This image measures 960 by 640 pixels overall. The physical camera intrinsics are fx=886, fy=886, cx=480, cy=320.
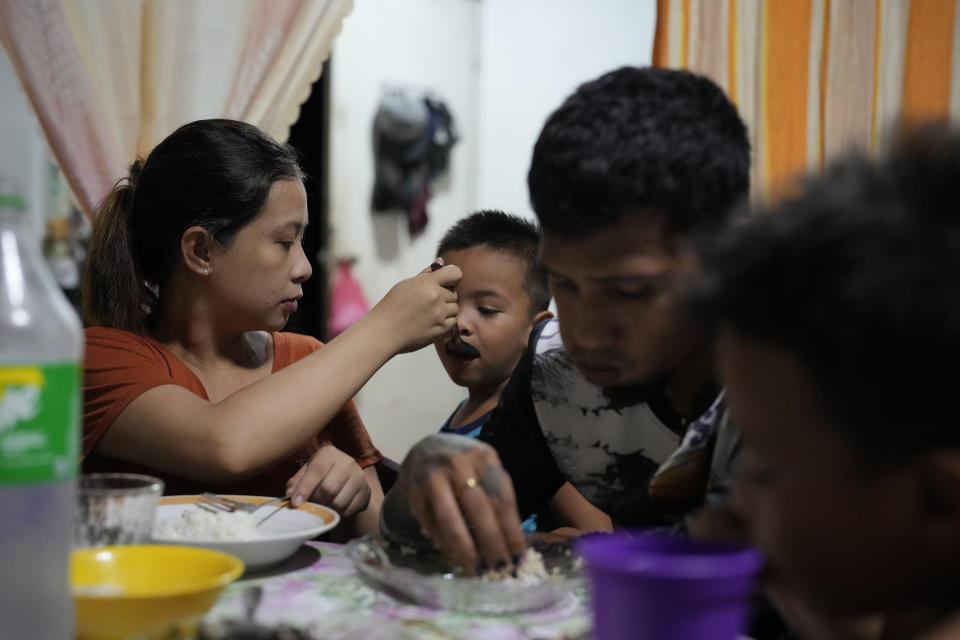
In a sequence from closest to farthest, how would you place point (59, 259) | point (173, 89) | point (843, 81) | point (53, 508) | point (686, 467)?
point (53, 508), point (686, 467), point (173, 89), point (843, 81), point (59, 259)

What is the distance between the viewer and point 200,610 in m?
0.71

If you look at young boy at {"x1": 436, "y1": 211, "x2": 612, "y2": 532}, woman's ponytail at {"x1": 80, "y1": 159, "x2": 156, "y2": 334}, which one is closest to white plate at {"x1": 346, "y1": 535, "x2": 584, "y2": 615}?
woman's ponytail at {"x1": 80, "y1": 159, "x2": 156, "y2": 334}

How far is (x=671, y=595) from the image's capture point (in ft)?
1.86

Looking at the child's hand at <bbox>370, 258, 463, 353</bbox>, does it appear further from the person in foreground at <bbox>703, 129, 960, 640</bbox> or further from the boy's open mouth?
the person in foreground at <bbox>703, 129, 960, 640</bbox>

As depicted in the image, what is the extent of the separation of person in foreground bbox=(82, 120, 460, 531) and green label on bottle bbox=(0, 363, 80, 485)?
644 millimetres

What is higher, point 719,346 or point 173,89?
point 173,89

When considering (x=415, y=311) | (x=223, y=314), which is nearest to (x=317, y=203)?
(x=223, y=314)

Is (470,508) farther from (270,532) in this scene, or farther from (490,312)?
(490,312)

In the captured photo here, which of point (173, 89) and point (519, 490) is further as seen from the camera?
point (173, 89)

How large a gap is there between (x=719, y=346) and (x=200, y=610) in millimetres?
456

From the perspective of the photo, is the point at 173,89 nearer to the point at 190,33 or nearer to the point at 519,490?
the point at 190,33

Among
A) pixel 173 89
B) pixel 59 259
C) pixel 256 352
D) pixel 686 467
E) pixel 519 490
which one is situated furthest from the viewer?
pixel 59 259

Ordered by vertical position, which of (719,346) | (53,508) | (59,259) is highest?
(719,346)

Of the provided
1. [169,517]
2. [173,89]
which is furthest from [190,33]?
[169,517]
